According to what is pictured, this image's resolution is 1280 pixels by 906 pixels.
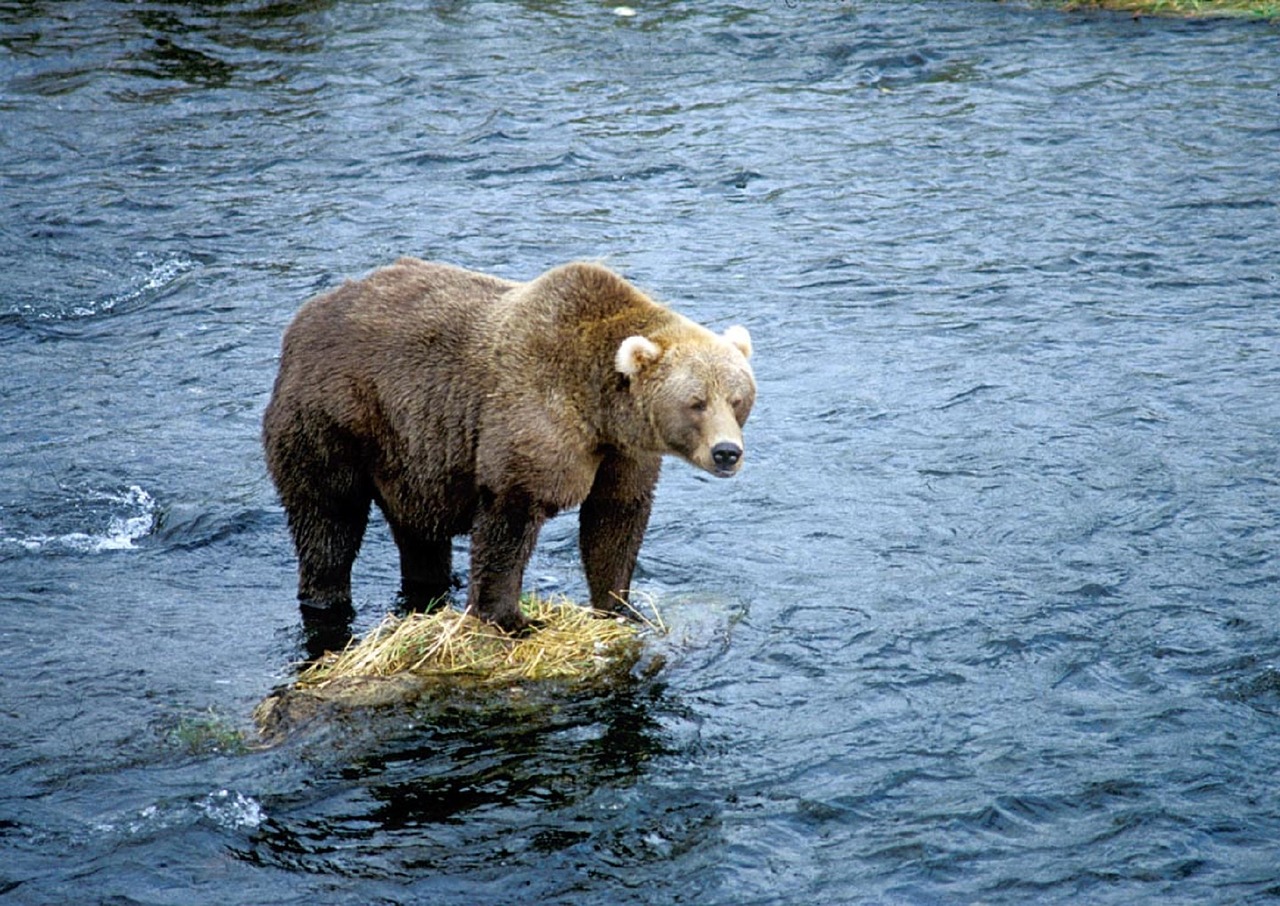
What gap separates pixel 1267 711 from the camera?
770 centimetres

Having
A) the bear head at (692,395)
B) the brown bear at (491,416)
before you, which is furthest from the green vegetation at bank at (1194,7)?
the bear head at (692,395)

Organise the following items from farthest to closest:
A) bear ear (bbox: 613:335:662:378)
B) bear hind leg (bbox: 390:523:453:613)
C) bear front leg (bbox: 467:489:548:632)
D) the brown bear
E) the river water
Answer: bear hind leg (bbox: 390:523:453:613), bear front leg (bbox: 467:489:548:632), the brown bear, bear ear (bbox: 613:335:662:378), the river water

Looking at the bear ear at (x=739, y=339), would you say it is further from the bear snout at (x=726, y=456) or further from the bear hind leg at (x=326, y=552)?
the bear hind leg at (x=326, y=552)

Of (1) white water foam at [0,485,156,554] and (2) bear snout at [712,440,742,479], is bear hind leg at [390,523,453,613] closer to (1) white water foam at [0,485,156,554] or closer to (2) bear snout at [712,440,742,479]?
(1) white water foam at [0,485,156,554]

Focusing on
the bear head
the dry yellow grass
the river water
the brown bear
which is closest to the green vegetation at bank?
the river water

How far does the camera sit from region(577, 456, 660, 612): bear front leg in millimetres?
8086

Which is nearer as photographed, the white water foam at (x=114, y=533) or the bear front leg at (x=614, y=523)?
the bear front leg at (x=614, y=523)

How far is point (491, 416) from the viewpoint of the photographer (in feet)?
25.8

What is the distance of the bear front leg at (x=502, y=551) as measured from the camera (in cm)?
784

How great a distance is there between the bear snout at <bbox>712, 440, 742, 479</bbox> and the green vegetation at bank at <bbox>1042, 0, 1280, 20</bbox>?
1351 centimetres

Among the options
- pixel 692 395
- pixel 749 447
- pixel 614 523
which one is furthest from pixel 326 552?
pixel 749 447

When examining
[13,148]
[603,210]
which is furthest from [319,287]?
[13,148]

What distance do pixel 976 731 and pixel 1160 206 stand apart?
7933 millimetres

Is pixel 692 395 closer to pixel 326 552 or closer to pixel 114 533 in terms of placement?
pixel 326 552
